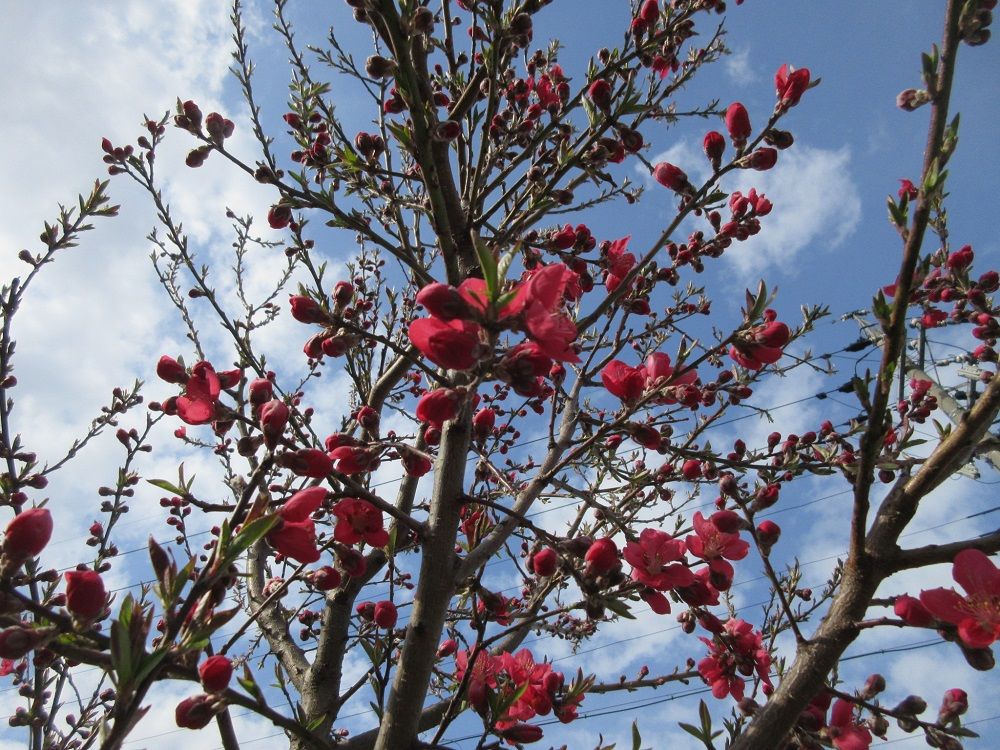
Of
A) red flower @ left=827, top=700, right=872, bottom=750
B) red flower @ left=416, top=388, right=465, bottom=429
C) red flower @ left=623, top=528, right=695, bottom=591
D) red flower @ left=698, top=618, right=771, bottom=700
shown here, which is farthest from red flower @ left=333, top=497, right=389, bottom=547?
red flower @ left=827, top=700, right=872, bottom=750

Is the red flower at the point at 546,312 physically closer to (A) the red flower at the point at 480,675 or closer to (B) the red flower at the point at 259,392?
(B) the red flower at the point at 259,392

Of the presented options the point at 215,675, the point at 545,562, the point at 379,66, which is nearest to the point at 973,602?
the point at 545,562

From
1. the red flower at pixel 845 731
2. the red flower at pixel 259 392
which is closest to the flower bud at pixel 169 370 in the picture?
the red flower at pixel 259 392

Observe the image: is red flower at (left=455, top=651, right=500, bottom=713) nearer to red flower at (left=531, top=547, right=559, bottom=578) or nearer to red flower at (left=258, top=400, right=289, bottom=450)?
red flower at (left=531, top=547, right=559, bottom=578)

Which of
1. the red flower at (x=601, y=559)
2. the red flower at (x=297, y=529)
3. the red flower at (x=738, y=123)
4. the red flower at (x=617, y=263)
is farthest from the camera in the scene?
the red flower at (x=617, y=263)

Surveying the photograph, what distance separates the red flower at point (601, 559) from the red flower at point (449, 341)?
23.9 inches

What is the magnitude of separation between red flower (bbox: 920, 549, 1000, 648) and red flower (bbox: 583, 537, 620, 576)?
0.69 metres

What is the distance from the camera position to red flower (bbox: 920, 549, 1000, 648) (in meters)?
1.26

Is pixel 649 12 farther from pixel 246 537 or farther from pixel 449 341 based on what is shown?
pixel 246 537

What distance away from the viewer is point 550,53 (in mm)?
3336

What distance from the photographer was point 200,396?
4.83 feet

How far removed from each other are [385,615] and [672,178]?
171cm

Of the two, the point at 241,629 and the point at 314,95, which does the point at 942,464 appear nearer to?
the point at 241,629

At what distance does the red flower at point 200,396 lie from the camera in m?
1.45
